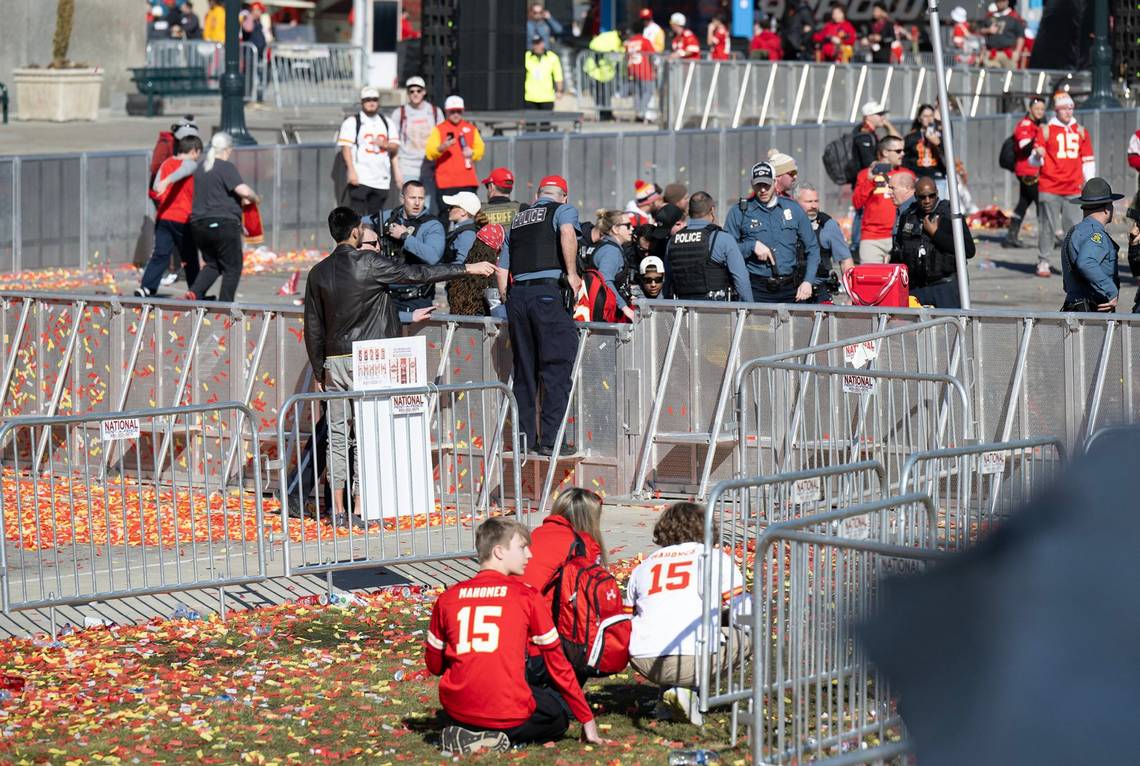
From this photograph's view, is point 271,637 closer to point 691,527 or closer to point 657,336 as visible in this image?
point 691,527

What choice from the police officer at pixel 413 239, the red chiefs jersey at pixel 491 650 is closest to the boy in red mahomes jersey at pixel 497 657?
the red chiefs jersey at pixel 491 650

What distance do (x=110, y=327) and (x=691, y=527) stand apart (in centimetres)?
635

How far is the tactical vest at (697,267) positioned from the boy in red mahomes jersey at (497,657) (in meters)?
6.01

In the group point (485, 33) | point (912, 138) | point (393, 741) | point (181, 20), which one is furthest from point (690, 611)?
point (181, 20)

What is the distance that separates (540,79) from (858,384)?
20538mm

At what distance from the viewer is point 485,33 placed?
83.9 feet

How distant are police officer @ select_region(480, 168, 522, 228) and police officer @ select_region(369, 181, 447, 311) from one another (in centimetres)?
39

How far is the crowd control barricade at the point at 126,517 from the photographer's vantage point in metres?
9.15

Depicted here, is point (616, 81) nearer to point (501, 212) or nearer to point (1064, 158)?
point (1064, 158)

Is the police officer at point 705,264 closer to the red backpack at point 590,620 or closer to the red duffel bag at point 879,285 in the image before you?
the red duffel bag at point 879,285

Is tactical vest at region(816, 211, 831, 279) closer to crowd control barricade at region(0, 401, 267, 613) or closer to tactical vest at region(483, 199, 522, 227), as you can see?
tactical vest at region(483, 199, 522, 227)

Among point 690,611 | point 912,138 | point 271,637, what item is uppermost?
point 912,138

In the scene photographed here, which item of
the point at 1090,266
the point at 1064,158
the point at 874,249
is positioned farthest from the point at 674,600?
the point at 1064,158

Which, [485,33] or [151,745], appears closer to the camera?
[151,745]
